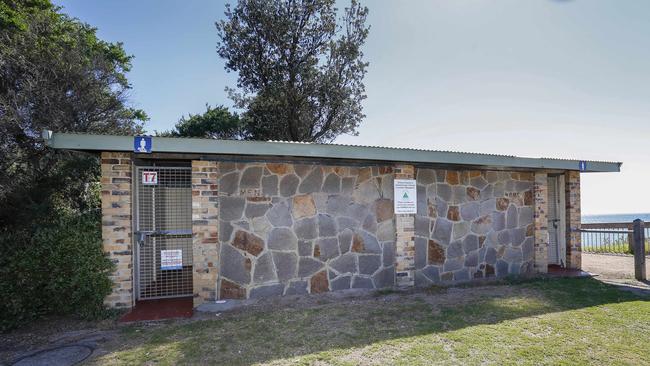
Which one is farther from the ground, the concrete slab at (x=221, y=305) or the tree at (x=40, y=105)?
the tree at (x=40, y=105)

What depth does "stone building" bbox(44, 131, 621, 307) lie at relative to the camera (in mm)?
5262

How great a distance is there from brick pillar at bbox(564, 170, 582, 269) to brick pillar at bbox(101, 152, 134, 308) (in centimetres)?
893

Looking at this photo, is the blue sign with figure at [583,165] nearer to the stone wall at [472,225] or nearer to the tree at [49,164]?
the stone wall at [472,225]

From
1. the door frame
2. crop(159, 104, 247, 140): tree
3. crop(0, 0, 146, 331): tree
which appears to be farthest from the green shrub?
crop(159, 104, 247, 140): tree

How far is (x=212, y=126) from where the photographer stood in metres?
19.5

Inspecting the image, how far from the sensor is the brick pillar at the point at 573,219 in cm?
834

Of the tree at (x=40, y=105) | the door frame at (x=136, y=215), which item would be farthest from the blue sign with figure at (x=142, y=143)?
the tree at (x=40, y=105)

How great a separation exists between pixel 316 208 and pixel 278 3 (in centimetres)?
1096

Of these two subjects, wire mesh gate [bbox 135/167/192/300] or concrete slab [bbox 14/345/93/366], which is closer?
concrete slab [bbox 14/345/93/366]

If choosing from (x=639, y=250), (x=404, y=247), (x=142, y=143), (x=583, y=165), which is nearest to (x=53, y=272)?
(x=142, y=143)

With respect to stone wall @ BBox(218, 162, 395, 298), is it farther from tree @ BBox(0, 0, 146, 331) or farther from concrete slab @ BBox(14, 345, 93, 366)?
concrete slab @ BBox(14, 345, 93, 366)

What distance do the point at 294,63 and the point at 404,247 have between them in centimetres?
1043

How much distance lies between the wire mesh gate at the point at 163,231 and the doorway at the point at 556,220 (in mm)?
8074

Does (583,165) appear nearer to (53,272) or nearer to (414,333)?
(414,333)
